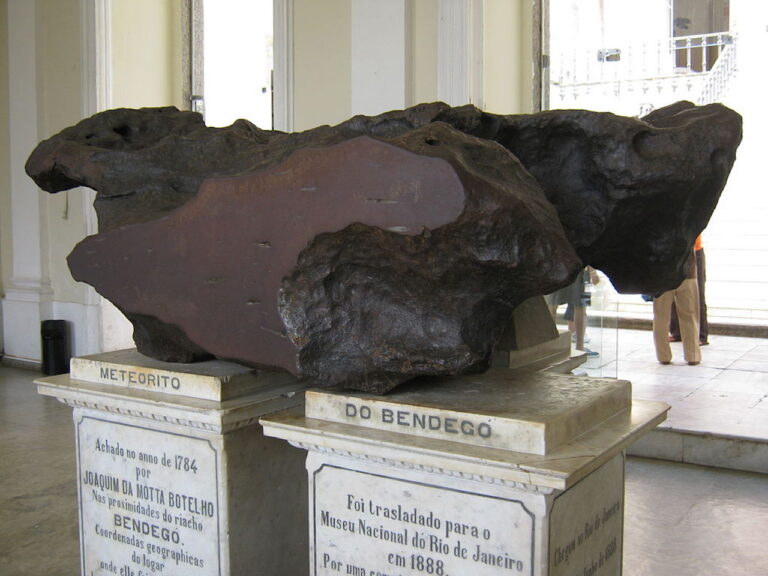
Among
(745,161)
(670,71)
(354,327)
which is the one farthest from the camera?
(745,161)

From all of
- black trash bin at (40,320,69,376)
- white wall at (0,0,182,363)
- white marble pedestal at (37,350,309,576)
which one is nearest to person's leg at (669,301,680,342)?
white wall at (0,0,182,363)

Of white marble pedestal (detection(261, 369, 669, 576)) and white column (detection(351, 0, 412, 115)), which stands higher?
white column (detection(351, 0, 412, 115))

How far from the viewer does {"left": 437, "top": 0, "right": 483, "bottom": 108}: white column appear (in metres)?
5.06

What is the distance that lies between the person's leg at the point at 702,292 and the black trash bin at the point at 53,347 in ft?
17.9

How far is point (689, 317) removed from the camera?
6863mm

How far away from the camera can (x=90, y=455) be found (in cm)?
275

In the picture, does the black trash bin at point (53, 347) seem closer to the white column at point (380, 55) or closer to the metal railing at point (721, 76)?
the white column at point (380, 55)

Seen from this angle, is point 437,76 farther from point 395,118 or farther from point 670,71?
point 670,71

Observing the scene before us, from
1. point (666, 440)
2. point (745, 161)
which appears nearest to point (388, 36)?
point (666, 440)

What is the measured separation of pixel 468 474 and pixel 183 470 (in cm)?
101

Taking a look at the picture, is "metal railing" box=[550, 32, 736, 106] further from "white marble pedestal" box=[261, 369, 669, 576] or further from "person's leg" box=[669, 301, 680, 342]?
"white marble pedestal" box=[261, 369, 669, 576]

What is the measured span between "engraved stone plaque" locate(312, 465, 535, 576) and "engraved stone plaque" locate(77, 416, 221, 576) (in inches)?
16.7

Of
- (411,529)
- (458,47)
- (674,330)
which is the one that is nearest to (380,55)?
(458,47)

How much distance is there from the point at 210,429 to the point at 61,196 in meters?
5.06
